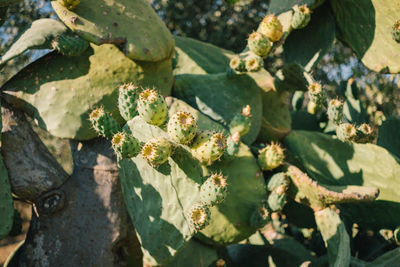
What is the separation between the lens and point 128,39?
1856mm

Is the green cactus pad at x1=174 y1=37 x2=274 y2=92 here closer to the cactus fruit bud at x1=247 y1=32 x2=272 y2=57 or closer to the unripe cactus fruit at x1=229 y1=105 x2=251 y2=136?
the cactus fruit bud at x1=247 y1=32 x2=272 y2=57

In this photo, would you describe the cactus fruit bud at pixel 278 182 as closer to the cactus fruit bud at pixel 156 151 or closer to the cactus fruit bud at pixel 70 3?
the cactus fruit bud at pixel 156 151

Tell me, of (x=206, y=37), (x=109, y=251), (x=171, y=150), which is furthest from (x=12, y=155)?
(x=206, y=37)

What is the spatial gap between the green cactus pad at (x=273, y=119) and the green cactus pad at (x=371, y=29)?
54 cm

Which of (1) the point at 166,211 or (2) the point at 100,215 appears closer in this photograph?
(1) the point at 166,211

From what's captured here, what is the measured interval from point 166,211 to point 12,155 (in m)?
0.89

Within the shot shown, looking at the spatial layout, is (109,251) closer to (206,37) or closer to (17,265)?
(17,265)

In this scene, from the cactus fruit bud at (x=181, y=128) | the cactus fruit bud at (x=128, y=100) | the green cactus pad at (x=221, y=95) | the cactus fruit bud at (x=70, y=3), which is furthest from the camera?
the green cactus pad at (x=221, y=95)

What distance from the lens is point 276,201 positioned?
74.0 inches

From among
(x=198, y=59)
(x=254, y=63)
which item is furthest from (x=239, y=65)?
(x=198, y=59)

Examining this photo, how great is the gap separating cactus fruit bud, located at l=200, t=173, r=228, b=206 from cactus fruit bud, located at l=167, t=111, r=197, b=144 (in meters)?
0.19

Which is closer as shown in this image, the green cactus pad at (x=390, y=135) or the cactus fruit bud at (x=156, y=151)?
the cactus fruit bud at (x=156, y=151)

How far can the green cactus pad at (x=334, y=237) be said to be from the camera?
1.78 meters

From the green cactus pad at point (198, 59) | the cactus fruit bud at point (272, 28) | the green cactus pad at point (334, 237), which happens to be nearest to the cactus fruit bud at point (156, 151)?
the green cactus pad at point (334, 237)
